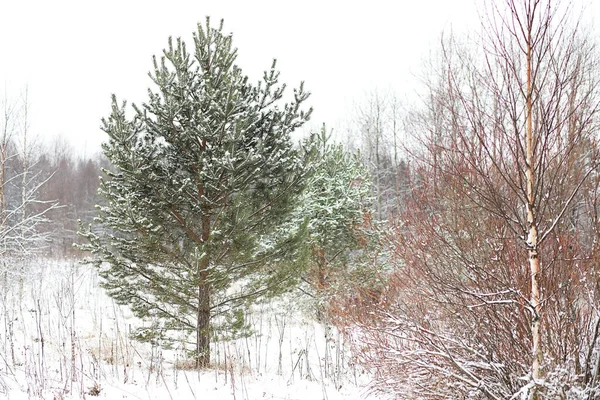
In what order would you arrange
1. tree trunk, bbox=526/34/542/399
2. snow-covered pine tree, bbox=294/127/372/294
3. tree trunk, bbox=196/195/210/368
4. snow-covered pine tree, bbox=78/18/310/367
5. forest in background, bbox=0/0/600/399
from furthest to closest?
1. snow-covered pine tree, bbox=294/127/372/294
2. tree trunk, bbox=196/195/210/368
3. snow-covered pine tree, bbox=78/18/310/367
4. forest in background, bbox=0/0/600/399
5. tree trunk, bbox=526/34/542/399

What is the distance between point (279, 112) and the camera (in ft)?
19.4

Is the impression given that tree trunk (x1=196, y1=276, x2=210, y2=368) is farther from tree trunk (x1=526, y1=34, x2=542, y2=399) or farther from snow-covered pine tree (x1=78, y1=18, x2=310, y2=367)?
tree trunk (x1=526, y1=34, x2=542, y2=399)

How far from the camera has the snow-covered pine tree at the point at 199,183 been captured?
533 cm

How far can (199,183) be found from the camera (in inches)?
227

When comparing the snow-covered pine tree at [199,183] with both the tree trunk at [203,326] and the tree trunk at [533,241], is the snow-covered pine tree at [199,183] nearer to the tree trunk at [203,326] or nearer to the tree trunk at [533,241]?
the tree trunk at [203,326]

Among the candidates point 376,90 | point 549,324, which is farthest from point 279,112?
point 376,90

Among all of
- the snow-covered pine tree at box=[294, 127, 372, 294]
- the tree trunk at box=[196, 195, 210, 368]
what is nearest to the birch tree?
the tree trunk at box=[196, 195, 210, 368]

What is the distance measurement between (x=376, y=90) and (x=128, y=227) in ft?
68.0

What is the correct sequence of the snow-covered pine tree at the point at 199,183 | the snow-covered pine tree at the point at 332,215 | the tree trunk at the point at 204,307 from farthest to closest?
the snow-covered pine tree at the point at 332,215
the tree trunk at the point at 204,307
the snow-covered pine tree at the point at 199,183

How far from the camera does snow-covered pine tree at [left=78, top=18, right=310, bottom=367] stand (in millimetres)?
5332

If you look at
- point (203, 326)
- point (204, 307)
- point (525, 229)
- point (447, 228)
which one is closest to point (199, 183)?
point (204, 307)

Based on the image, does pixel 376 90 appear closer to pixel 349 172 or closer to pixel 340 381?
pixel 349 172

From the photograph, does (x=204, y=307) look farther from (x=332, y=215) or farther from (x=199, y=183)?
(x=332, y=215)

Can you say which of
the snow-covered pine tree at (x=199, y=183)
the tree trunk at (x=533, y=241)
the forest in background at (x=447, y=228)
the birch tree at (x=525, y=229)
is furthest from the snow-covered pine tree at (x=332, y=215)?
the tree trunk at (x=533, y=241)
